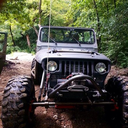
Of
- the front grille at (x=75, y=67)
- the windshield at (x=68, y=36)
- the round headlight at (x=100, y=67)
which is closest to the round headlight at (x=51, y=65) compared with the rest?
the front grille at (x=75, y=67)

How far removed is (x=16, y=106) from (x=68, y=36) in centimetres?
255

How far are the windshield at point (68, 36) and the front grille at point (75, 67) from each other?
155 cm

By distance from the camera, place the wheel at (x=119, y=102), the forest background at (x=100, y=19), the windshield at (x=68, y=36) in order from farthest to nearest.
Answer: the forest background at (x=100, y=19) → the windshield at (x=68, y=36) → the wheel at (x=119, y=102)

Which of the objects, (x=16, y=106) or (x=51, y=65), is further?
(x=51, y=65)

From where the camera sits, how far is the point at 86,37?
14.0ft

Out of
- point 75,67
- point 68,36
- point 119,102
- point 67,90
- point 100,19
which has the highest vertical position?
point 100,19

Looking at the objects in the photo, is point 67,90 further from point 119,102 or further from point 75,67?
point 119,102

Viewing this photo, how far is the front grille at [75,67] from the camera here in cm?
258

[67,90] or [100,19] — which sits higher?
[100,19]

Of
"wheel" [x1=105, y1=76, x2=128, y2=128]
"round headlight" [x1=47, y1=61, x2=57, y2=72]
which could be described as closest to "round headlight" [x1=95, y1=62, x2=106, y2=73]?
"wheel" [x1=105, y1=76, x2=128, y2=128]

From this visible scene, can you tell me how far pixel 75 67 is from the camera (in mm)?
2619

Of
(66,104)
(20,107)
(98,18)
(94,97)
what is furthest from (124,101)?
(98,18)

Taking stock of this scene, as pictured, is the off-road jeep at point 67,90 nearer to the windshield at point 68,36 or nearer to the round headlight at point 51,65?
the round headlight at point 51,65

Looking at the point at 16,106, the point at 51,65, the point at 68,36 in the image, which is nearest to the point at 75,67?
the point at 51,65
